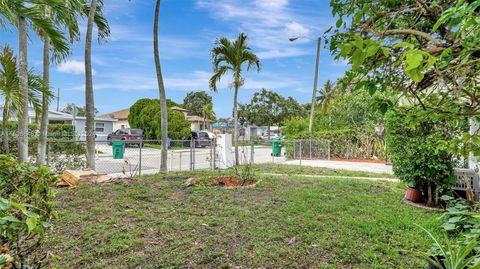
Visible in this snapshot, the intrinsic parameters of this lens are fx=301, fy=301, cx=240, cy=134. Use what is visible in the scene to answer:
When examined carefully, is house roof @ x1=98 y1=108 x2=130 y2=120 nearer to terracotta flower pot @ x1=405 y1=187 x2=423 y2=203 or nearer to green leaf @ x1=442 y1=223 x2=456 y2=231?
terracotta flower pot @ x1=405 y1=187 x2=423 y2=203

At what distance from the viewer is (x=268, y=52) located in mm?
13117

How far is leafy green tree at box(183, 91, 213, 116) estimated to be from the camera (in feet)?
177

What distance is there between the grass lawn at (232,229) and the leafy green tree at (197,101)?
48.1 metres

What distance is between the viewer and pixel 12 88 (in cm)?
590

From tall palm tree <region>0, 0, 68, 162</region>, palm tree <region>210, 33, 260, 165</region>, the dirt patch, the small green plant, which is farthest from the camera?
palm tree <region>210, 33, 260, 165</region>

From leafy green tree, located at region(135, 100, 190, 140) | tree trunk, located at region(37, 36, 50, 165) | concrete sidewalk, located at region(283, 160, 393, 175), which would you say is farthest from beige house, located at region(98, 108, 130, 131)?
tree trunk, located at region(37, 36, 50, 165)

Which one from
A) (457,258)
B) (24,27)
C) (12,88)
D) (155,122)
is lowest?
(457,258)

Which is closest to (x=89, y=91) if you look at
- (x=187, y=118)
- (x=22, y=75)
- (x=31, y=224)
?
(x=22, y=75)

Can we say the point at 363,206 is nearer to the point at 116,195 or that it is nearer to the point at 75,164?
the point at 116,195

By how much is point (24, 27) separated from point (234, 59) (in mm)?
6820

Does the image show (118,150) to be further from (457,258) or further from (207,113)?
(207,113)

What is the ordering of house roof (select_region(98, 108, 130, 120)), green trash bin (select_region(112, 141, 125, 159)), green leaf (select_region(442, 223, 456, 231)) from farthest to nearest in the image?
house roof (select_region(98, 108, 130, 120))
green trash bin (select_region(112, 141, 125, 159))
green leaf (select_region(442, 223, 456, 231))

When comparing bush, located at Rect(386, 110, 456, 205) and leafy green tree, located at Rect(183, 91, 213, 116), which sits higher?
leafy green tree, located at Rect(183, 91, 213, 116)

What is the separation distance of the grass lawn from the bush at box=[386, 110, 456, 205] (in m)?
0.59
